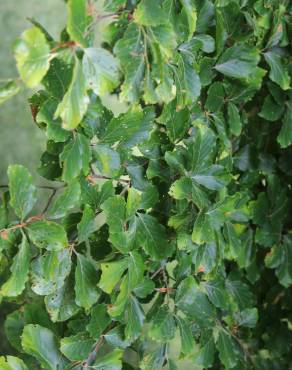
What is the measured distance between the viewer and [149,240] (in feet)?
2.39

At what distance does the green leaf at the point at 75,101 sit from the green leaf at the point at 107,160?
0.13 meters

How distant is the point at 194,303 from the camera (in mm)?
822

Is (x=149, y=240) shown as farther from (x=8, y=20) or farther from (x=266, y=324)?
(x=8, y=20)

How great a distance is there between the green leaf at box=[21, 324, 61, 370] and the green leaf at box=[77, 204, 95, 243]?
0.50ft

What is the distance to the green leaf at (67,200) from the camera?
632 millimetres

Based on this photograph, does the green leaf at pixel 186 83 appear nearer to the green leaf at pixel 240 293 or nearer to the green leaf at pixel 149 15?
the green leaf at pixel 149 15

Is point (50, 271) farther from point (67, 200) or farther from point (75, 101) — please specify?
point (75, 101)

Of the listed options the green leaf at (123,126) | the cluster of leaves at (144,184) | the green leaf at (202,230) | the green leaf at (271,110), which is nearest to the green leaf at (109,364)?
the cluster of leaves at (144,184)

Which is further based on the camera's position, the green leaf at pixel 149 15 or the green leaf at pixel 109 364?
the green leaf at pixel 109 364

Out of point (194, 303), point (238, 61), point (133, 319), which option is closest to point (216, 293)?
point (194, 303)

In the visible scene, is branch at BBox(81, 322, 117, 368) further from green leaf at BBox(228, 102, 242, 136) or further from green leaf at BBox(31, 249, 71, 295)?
green leaf at BBox(228, 102, 242, 136)

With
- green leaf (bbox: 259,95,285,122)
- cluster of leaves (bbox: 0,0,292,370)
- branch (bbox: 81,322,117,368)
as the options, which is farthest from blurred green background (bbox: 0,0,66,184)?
branch (bbox: 81,322,117,368)

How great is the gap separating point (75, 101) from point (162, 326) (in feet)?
1.34

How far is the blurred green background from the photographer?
184 centimetres
